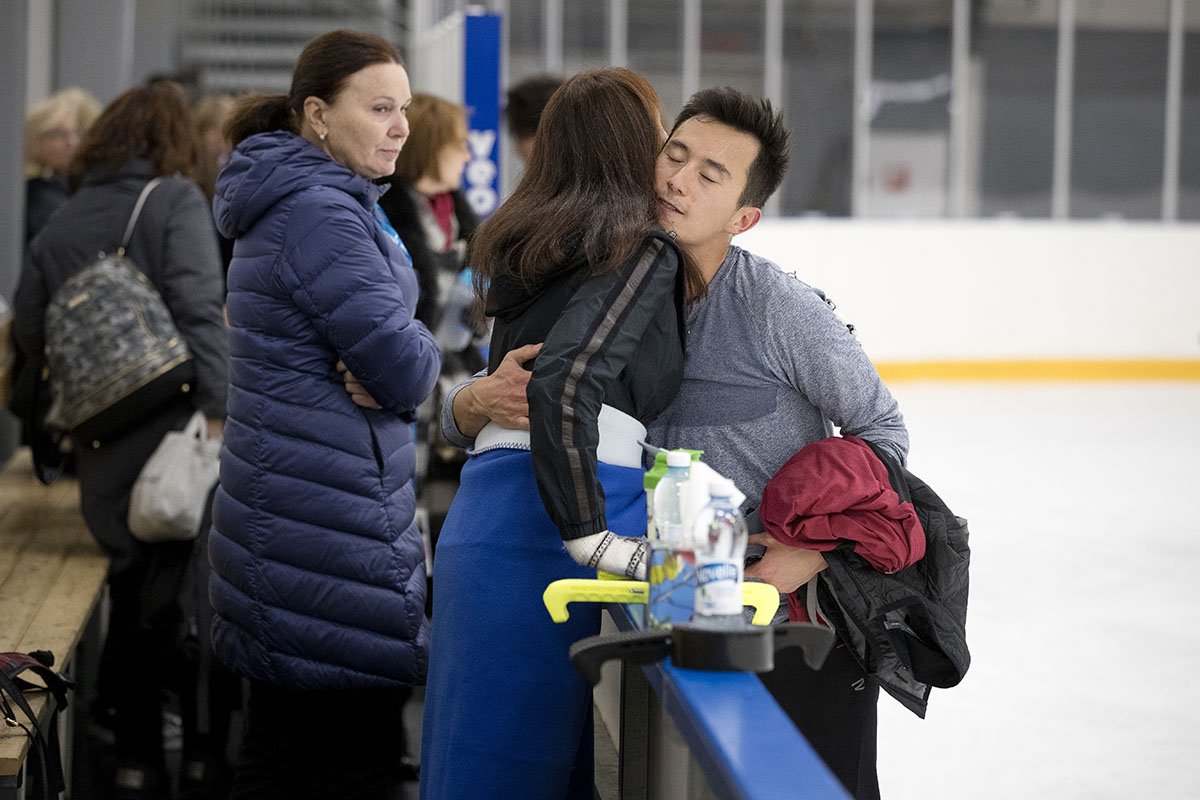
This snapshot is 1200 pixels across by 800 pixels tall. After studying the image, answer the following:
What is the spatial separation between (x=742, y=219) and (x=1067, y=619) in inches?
Result: 139

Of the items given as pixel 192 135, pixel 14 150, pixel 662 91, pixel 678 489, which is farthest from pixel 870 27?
pixel 678 489

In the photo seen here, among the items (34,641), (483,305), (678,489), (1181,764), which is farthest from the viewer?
(1181,764)

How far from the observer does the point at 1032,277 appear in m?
12.0

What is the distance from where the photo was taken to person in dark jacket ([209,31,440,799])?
9.41 feet

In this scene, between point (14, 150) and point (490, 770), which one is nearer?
point (490, 770)

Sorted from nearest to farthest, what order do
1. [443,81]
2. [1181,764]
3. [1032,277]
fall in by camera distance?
[1181,764]
[443,81]
[1032,277]

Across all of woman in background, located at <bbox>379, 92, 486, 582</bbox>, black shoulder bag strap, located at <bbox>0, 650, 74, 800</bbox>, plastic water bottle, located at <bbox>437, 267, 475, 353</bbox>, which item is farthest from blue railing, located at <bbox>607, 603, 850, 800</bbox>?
plastic water bottle, located at <bbox>437, 267, 475, 353</bbox>

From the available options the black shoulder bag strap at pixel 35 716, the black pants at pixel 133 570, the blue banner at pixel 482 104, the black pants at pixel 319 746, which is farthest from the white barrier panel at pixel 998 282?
the black shoulder bag strap at pixel 35 716

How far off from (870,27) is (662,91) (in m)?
1.81

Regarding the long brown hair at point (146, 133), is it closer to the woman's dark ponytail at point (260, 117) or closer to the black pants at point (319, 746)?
the woman's dark ponytail at point (260, 117)

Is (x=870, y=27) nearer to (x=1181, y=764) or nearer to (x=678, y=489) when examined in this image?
(x=1181, y=764)

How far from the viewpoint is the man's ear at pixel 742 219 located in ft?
6.86

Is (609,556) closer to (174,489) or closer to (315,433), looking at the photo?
(315,433)

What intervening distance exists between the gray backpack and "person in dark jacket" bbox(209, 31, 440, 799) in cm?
89
